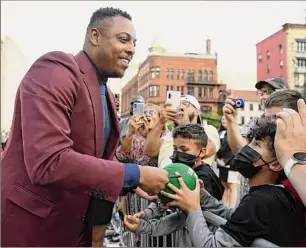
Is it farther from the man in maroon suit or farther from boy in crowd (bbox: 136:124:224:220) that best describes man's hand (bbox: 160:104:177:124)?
the man in maroon suit

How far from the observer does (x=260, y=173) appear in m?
1.87

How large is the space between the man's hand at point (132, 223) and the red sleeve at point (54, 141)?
0.70 m

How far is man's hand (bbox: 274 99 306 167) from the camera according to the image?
1.47m

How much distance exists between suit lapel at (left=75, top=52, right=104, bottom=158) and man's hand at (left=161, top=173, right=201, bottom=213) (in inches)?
15.2

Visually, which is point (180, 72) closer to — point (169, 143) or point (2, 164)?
point (169, 143)

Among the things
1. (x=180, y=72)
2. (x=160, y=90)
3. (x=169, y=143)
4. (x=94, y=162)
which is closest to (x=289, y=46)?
(x=180, y=72)

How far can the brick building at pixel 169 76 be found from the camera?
14.2 feet

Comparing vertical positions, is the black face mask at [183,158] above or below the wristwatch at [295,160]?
below

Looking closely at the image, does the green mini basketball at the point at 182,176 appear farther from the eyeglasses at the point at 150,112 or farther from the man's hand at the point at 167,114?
the eyeglasses at the point at 150,112

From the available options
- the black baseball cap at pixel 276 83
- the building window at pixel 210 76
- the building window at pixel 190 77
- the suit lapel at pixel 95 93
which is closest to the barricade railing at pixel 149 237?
the suit lapel at pixel 95 93

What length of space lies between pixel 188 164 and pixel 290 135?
1093 mm

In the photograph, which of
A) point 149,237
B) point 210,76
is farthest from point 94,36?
point 210,76

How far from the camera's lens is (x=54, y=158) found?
4.59ft

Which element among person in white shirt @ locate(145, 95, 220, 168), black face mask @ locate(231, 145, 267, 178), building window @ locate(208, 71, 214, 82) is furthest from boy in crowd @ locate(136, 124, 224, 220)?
building window @ locate(208, 71, 214, 82)
